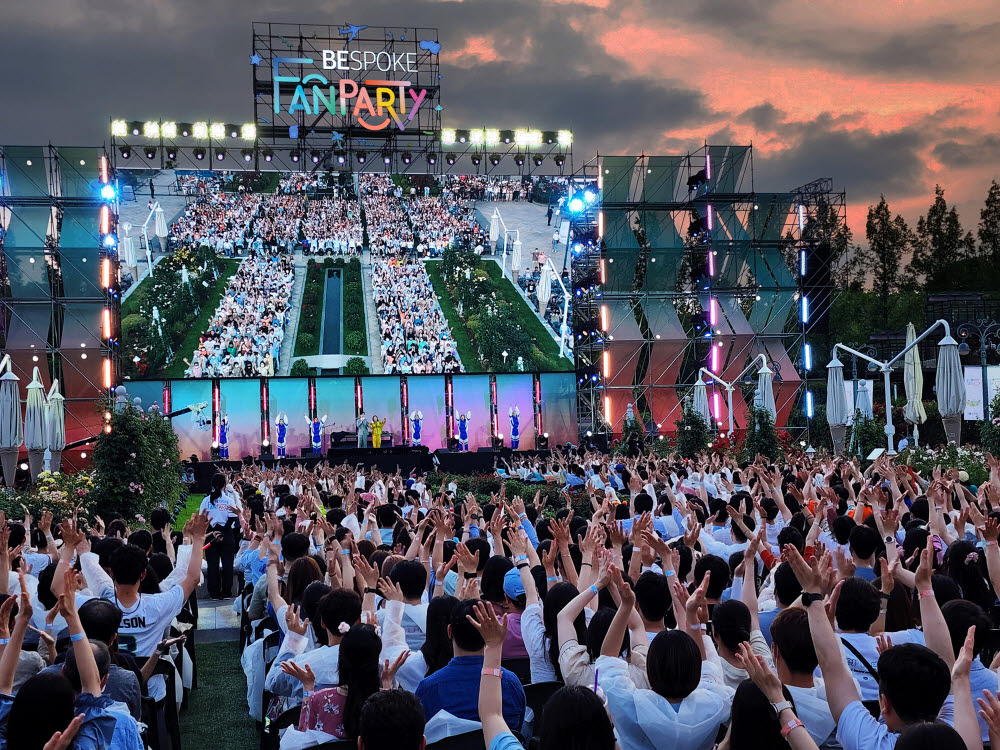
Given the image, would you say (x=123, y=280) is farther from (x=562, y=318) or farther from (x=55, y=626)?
(x=55, y=626)

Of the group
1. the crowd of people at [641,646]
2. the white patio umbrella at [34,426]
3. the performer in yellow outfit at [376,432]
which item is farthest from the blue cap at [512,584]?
the performer in yellow outfit at [376,432]

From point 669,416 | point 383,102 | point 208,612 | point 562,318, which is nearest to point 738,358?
point 669,416

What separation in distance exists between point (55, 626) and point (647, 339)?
30.9 m

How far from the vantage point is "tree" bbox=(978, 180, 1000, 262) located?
171 ft

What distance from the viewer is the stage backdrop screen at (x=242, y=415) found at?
110 ft

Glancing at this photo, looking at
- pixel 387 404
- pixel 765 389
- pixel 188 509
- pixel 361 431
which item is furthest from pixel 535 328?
pixel 188 509

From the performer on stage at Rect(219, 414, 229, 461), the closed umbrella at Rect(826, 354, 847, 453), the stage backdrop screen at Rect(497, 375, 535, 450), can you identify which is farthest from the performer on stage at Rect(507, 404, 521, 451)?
the closed umbrella at Rect(826, 354, 847, 453)

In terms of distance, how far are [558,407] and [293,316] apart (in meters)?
10.2

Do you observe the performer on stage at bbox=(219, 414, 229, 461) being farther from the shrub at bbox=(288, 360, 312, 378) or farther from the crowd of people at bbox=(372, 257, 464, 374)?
the crowd of people at bbox=(372, 257, 464, 374)

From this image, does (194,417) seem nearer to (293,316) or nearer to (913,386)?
(293,316)

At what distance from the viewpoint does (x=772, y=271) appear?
36.8 meters

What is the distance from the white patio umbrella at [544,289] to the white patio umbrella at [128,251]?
1442 centimetres

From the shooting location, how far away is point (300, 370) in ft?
110

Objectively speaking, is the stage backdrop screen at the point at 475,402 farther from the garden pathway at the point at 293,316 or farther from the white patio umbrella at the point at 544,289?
the garden pathway at the point at 293,316
